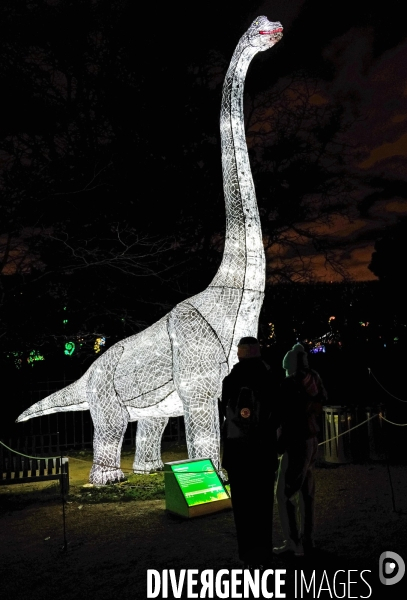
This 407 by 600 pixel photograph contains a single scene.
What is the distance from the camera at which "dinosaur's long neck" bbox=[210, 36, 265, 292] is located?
20.7 feet

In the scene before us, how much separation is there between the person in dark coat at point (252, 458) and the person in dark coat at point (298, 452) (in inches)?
13.6

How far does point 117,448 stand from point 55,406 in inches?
45.4

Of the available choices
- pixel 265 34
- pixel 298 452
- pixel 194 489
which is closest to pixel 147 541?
pixel 194 489

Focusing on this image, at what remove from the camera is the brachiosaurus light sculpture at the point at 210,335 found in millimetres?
6180

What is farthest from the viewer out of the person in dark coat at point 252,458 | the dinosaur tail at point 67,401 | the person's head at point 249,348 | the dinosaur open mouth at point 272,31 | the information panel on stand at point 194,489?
the dinosaur tail at point 67,401

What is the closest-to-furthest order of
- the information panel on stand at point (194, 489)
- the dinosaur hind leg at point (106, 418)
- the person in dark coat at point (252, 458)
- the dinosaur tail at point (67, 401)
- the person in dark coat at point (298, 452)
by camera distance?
1. the person in dark coat at point (252, 458)
2. the person in dark coat at point (298, 452)
3. the information panel on stand at point (194, 489)
4. the dinosaur hind leg at point (106, 418)
5. the dinosaur tail at point (67, 401)

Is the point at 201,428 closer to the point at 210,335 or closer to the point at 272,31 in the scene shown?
the point at 210,335

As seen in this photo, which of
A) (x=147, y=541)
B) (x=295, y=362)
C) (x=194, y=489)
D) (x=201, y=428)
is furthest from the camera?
(x=201, y=428)

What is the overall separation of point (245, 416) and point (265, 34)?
4.51 metres

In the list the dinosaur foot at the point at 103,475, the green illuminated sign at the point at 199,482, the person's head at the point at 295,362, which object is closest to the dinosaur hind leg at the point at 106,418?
the dinosaur foot at the point at 103,475

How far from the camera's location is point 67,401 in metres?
7.50

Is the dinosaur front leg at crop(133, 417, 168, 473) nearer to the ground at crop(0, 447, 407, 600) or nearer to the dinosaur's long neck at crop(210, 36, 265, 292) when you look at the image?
the ground at crop(0, 447, 407, 600)

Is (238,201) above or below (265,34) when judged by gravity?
below

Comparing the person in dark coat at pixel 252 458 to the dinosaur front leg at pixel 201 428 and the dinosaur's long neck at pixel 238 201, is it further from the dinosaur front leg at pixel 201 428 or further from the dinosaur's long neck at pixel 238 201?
the dinosaur's long neck at pixel 238 201
